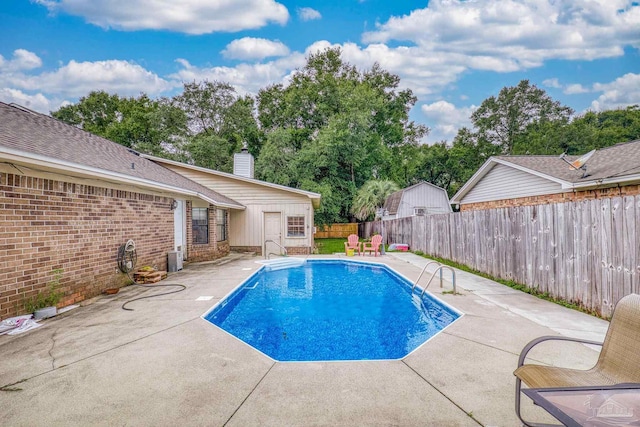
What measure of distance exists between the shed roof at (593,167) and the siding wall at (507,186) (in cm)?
32

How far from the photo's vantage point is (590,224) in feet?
16.0

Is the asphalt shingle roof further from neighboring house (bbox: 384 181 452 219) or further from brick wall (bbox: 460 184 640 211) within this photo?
neighboring house (bbox: 384 181 452 219)

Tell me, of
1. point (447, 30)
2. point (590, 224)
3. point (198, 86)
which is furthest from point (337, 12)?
point (590, 224)

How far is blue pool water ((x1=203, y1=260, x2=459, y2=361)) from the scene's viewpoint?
14.3 feet

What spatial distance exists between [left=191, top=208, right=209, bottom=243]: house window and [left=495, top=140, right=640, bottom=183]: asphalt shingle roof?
1195cm

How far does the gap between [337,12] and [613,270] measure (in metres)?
19.8

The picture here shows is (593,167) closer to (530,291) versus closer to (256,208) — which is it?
(530,291)

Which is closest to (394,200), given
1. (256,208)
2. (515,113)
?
(256,208)

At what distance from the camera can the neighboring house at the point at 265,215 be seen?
14469 millimetres

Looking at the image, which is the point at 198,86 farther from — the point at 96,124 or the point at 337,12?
the point at 337,12

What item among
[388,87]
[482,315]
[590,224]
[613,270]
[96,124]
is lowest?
[482,315]

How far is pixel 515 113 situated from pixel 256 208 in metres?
33.9

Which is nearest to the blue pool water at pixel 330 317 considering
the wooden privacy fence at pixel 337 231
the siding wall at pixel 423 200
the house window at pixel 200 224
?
the house window at pixel 200 224

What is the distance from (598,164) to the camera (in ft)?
34.0
